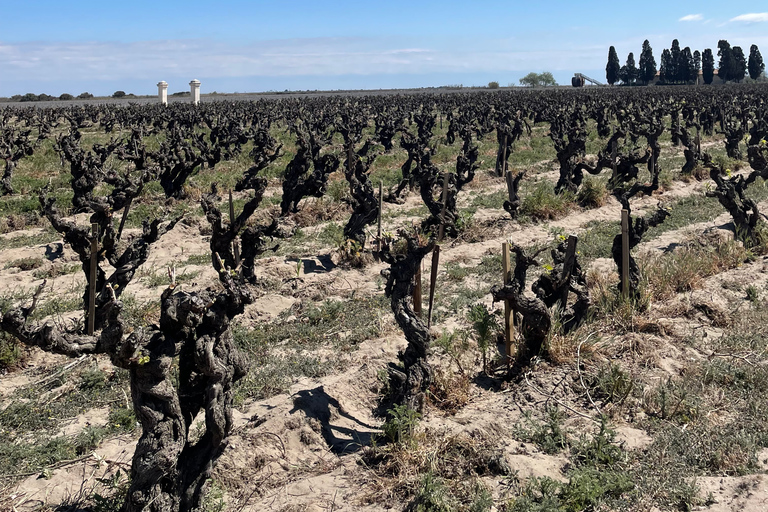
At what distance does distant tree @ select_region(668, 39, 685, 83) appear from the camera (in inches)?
4262

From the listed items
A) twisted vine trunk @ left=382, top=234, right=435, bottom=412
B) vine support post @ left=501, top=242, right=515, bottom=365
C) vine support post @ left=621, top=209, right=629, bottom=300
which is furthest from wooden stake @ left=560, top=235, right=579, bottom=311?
twisted vine trunk @ left=382, top=234, right=435, bottom=412

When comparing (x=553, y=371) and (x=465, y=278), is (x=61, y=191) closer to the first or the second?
(x=465, y=278)

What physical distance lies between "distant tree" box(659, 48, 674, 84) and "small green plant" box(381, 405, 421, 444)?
12196 cm

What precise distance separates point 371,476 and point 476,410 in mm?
1505

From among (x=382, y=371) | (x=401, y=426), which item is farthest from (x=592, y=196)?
(x=401, y=426)

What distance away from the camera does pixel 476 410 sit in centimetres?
616

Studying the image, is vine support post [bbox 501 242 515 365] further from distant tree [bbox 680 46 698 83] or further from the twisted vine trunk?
distant tree [bbox 680 46 698 83]

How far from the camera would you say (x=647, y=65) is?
11275cm

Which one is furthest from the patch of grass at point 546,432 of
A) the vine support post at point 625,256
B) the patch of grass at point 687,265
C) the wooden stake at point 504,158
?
the wooden stake at point 504,158

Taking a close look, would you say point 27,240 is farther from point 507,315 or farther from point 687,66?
point 687,66

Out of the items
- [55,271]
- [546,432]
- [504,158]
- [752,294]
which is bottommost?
[546,432]

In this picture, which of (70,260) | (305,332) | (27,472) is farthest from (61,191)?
(27,472)

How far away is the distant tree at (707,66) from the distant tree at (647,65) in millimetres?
8139

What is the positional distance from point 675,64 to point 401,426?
121222 millimetres
